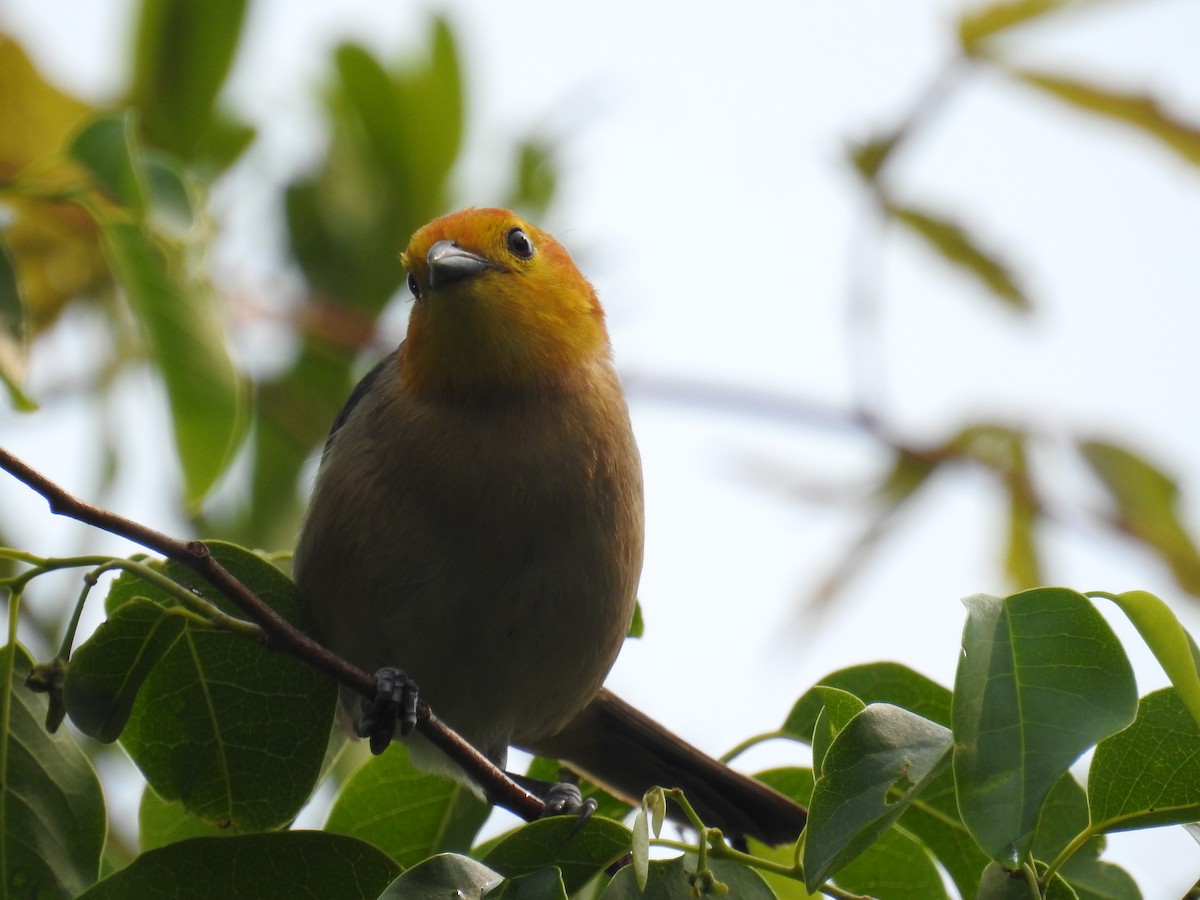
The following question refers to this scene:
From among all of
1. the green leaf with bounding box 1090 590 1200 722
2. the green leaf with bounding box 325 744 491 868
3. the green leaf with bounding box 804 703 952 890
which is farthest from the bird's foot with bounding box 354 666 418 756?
the green leaf with bounding box 1090 590 1200 722

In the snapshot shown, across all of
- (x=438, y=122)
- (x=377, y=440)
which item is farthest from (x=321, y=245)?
(x=377, y=440)

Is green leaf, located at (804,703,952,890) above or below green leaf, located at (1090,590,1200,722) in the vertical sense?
below

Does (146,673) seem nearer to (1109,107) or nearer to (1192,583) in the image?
(1192,583)

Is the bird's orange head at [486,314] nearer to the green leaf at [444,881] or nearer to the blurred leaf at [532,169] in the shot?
the green leaf at [444,881]

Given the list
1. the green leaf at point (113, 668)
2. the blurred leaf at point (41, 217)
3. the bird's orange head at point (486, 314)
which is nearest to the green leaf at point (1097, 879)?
the green leaf at point (113, 668)

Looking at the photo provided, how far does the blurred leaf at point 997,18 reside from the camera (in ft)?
16.5

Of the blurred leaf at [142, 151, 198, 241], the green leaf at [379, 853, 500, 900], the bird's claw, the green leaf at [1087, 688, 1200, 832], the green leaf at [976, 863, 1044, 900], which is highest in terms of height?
the blurred leaf at [142, 151, 198, 241]

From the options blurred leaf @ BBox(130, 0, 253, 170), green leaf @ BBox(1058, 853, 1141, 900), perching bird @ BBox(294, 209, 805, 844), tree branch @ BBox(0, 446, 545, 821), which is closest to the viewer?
tree branch @ BBox(0, 446, 545, 821)

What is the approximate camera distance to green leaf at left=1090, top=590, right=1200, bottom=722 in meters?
2.41

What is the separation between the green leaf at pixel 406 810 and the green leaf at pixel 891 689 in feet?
3.26

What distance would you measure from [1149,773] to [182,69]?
5.31 meters

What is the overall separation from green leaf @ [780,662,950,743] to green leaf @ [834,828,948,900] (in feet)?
1.00

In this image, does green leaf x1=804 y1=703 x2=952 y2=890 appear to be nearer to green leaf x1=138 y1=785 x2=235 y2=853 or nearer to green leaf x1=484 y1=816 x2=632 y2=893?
green leaf x1=484 y1=816 x2=632 y2=893

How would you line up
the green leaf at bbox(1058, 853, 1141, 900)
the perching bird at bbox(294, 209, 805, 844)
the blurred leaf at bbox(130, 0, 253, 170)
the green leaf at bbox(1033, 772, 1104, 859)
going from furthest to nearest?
the blurred leaf at bbox(130, 0, 253, 170)
the perching bird at bbox(294, 209, 805, 844)
the green leaf at bbox(1033, 772, 1104, 859)
the green leaf at bbox(1058, 853, 1141, 900)
